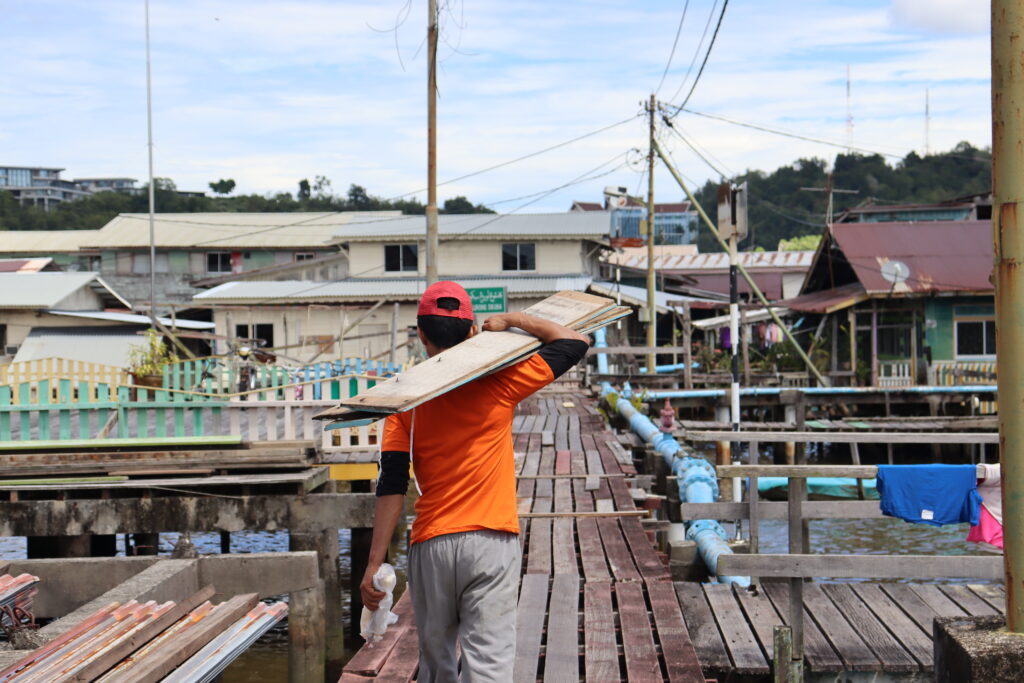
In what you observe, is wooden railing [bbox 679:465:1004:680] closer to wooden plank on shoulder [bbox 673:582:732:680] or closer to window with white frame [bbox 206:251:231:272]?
wooden plank on shoulder [bbox 673:582:732:680]

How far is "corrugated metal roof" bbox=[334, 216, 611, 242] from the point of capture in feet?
119

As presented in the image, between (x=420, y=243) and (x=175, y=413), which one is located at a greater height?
(x=420, y=243)

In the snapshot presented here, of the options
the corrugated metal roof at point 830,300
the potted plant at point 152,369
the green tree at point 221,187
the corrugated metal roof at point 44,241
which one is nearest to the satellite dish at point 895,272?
the corrugated metal roof at point 830,300

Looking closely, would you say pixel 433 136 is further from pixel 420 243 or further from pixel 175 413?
pixel 420 243

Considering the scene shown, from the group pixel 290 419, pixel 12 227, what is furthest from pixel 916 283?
pixel 12 227

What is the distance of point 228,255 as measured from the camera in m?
48.0

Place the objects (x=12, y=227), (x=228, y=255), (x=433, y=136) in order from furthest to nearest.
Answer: (x=12, y=227)
(x=228, y=255)
(x=433, y=136)

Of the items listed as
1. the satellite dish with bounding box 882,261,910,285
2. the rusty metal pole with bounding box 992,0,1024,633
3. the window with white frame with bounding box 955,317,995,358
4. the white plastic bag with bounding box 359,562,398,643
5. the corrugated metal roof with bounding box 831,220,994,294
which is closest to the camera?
the rusty metal pole with bounding box 992,0,1024,633

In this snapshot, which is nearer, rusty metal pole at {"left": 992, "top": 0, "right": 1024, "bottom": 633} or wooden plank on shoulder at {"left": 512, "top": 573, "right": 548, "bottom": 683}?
rusty metal pole at {"left": 992, "top": 0, "right": 1024, "bottom": 633}

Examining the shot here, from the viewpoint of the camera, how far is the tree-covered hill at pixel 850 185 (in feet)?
227

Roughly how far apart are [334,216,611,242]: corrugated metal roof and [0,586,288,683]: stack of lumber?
28796mm

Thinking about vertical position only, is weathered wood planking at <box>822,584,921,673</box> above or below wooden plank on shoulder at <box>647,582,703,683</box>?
below

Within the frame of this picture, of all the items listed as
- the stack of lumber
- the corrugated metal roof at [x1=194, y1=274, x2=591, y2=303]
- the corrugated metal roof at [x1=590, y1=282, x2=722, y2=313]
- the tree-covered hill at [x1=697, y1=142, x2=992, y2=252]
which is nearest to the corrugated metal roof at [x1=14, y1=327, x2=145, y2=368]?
the corrugated metal roof at [x1=194, y1=274, x2=591, y2=303]

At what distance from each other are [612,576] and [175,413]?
27.4 feet
